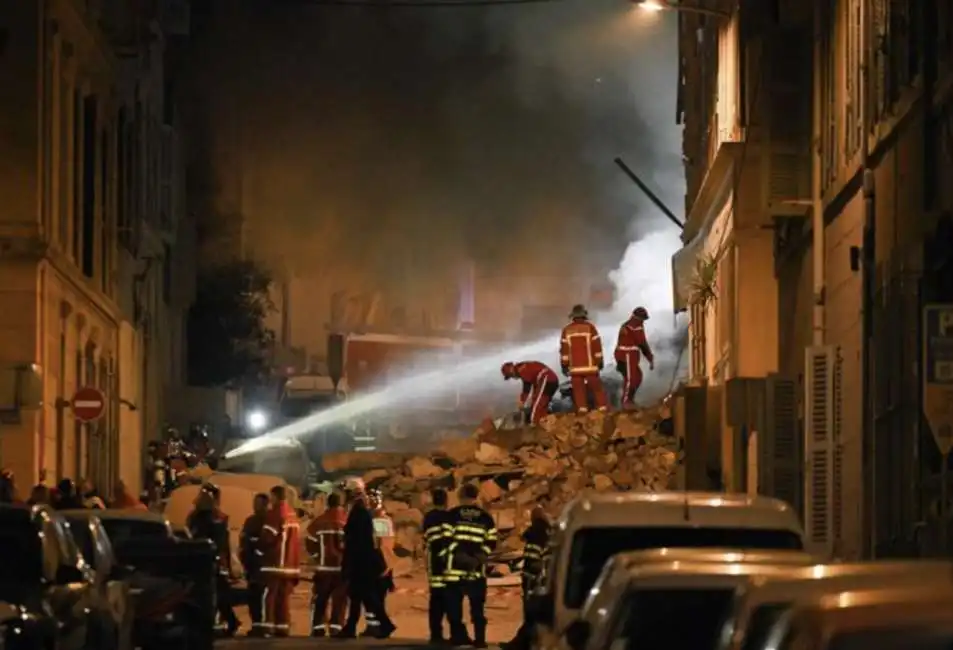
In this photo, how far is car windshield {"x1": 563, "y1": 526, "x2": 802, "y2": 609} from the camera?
1267 centimetres

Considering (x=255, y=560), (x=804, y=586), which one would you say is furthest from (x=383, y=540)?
(x=804, y=586)

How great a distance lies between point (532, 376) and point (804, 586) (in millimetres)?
37029

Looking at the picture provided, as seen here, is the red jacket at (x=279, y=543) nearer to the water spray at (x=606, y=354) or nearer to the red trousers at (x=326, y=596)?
the red trousers at (x=326, y=596)

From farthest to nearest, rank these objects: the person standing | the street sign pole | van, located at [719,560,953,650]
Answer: the person standing, the street sign pole, van, located at [719,560,953,650]

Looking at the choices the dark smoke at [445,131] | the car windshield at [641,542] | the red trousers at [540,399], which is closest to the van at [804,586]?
the car windshield at [641,542]

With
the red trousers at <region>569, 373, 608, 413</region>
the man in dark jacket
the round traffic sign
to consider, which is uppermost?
the red trousers at <region>569, 373, 608, 413</region>

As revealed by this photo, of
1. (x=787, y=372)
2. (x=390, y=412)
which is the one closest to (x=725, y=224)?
Result: (x=787, y=372)

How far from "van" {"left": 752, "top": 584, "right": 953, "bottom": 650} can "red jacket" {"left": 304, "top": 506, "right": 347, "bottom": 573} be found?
19.2 m

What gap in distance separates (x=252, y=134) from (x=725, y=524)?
54.0 metres

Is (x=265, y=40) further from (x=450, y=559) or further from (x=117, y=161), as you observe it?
(x=450, y=559)

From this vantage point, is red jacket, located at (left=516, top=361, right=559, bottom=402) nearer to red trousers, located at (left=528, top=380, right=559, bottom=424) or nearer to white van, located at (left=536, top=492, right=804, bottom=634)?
red trousers, located at (left=528, top=380, right=559, bottom=424)

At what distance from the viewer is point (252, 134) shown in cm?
6562

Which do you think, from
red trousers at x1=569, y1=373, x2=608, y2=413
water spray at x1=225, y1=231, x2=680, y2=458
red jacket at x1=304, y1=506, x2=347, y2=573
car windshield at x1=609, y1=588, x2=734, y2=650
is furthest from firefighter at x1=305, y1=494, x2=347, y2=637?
water spray at x1=225, y1=231, x2=680, y2=458

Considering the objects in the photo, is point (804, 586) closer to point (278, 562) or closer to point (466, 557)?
point (466, 557)
